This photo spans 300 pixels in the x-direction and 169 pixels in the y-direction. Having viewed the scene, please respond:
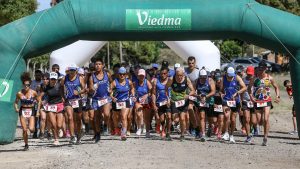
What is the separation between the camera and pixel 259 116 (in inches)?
565

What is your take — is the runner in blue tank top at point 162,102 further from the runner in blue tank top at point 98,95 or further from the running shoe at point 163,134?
Result: the runner in blue tank top at point 98,95

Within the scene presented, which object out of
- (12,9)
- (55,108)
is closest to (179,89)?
(55,108)

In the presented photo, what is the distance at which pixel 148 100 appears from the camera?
15531 millimetres

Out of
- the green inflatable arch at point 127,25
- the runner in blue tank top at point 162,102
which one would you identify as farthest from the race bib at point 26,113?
the runner in blue tank top at point 162,102

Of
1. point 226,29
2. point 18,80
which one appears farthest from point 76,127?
point 226,29

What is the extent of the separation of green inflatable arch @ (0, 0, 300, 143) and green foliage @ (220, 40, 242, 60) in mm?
48514

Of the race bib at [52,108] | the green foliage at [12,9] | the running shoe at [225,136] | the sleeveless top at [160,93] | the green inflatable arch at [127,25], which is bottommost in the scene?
the running shoe at [225,136]

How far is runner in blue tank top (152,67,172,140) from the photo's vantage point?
14.3 metres

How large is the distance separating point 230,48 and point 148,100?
49002 millimetres

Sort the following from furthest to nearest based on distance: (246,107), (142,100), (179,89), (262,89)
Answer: (142,100) → (246,107) → (179,89) → (262,89)

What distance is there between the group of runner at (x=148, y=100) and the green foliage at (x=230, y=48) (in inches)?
1870

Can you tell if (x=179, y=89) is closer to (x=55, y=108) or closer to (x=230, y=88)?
(x=230, y=88)

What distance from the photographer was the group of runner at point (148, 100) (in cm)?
1335

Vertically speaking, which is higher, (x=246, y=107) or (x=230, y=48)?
(x=230, y=48)
